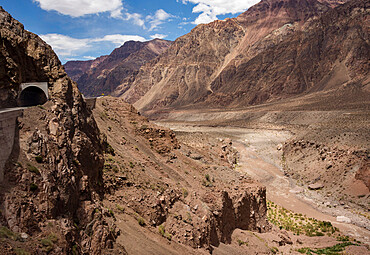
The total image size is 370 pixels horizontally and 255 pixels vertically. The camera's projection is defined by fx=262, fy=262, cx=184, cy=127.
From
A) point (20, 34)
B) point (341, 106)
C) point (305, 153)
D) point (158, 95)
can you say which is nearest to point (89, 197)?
point (20, 34)

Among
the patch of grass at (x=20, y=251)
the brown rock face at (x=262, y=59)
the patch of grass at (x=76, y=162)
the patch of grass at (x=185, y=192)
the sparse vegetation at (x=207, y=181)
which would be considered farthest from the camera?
the brown rock face at (x=262, y=59)

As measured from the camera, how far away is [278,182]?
33500 millimetres

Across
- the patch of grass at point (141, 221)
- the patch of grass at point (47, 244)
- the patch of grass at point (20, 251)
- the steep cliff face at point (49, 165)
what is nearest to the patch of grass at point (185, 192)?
the patch of grass at point (141, 221)

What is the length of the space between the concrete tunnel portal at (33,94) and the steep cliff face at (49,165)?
0.27 meters

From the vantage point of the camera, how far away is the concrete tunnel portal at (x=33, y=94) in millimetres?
10938

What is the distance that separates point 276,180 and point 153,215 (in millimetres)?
27053

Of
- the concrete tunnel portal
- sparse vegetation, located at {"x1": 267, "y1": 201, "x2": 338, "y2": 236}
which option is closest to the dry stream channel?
sparse vegetation, located at {"x1": 267, "y1": 201, "x2": 338, "y2": 236}

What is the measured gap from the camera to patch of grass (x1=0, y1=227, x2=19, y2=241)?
5562mm

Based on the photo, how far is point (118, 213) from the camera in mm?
9906

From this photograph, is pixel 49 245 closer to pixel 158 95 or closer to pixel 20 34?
pixel 20 34

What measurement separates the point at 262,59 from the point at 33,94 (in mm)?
135470

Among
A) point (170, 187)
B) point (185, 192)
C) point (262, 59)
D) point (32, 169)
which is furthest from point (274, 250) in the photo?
point (262, 59)

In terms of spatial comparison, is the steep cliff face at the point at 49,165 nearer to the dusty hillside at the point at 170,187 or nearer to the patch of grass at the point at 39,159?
the patch of grass at the point at 39,159

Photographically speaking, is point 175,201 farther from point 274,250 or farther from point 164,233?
point 274,250
